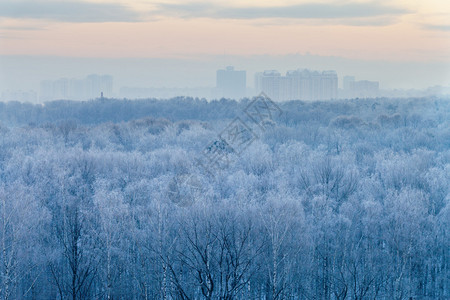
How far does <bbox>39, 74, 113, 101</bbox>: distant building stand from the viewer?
271ft

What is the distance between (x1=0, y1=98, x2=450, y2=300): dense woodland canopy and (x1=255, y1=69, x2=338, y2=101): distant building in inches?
1885

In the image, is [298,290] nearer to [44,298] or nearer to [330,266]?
[330,266]

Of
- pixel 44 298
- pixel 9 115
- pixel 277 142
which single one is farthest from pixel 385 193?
pixel 9 115

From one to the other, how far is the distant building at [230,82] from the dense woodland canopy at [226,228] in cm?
5771

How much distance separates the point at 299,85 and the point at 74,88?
3481cm

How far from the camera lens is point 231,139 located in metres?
37.9

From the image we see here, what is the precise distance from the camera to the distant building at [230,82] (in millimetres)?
85256

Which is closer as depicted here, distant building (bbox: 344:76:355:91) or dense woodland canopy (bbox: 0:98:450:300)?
dense woodland canopy (bbox: 0:98:450:300)

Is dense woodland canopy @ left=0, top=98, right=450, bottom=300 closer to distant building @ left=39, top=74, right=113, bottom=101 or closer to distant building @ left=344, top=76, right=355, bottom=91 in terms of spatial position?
distant building @ left=39, top=74, right=113, bottom=101

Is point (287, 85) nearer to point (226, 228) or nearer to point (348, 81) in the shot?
point (348, 81)

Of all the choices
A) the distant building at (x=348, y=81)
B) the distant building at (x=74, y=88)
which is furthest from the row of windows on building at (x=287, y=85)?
the distant building at (x=74, y=88)

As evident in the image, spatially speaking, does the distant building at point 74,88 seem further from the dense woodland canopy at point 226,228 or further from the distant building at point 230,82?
the dense woodland canopy at point 226,228

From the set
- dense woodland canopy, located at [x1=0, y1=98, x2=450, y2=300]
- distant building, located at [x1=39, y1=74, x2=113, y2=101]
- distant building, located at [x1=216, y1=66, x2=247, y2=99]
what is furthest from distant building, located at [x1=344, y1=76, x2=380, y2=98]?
dense woodland canopy, located at [x1=0, y1=98, x2=450, y2=300]

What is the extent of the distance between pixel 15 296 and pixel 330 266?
8.33 meters
